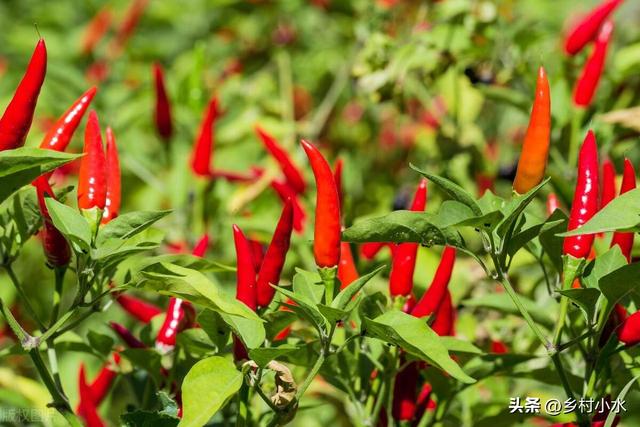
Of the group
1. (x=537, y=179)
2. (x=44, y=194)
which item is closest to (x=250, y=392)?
(x=44, y=194)

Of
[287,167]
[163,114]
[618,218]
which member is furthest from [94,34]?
[618,218]

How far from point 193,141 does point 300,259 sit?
3.00 feet

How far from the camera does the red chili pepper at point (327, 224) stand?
135 cm

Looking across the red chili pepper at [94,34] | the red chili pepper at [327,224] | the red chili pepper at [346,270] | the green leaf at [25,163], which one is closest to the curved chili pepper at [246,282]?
the red chili pepper at [327,224]

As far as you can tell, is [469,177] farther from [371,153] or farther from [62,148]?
[62,148]

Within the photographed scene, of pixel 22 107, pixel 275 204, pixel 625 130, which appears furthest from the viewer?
pixel 275 204

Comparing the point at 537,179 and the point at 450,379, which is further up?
the point at 537,179

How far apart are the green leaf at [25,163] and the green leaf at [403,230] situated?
0.40 m

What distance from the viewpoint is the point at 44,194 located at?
1348 millimetres

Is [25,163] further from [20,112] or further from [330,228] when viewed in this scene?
[330,228]

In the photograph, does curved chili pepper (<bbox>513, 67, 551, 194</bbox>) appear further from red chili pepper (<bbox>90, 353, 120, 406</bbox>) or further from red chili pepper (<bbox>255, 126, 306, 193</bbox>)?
red chili pepper (<bbox>90, 353, 120, 406</bbox>)

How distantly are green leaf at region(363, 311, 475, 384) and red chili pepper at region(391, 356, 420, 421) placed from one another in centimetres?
32

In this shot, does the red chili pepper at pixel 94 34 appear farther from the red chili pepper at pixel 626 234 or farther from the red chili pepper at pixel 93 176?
the red chili pepper at pixel 626 234

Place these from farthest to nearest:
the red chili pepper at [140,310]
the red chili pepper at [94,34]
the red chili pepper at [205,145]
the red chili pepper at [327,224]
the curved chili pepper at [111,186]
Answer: the red chili pepper at [94,34]
the red chili pepper at [205,145]
the red chili pepper at [140,310]
the curved chili pepper at [111,186]
the red chili pepper at [327,224]
